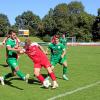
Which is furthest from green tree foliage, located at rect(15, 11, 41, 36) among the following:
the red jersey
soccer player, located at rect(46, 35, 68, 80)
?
the red jersey

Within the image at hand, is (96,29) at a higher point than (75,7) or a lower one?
lower

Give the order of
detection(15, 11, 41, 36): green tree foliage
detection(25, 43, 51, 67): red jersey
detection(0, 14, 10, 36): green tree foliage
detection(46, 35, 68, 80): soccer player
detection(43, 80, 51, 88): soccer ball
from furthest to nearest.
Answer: detection(15, 11, 41, 36): green tree foliage → detection(0, 14, 10, 36): green tree foliage → detection(46, 35, 68, 80): soccer player → detection(43, 80, 51, 88): soccer ball → detection(25, 43, 51, 67): red jersey

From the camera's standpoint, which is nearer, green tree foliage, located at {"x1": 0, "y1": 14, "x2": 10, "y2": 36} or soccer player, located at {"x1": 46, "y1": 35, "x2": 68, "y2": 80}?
soccer player, located at {"x1": 46, "y1": 35, "x2": 68, "y2": 80}

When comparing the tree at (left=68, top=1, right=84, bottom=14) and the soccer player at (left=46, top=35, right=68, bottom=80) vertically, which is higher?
the tree at (left=68, top=1, right=84, bottom=14)

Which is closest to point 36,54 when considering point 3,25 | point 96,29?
point 96,29

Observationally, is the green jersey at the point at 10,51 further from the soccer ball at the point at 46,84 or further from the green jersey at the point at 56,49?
the green jersey at the point at 56,49

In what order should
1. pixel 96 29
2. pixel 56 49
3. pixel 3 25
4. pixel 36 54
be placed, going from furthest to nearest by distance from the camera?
pixel 3 25 → pixel 96 29 → pixel 56 49 → pixel 36 54

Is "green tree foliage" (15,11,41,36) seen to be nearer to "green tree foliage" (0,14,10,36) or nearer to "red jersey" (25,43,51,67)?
"green tree foliage" (0,14,10,36)

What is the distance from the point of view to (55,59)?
14.9 meters

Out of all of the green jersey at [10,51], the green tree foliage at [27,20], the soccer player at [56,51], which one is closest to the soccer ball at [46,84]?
the green jersey at [10,51]

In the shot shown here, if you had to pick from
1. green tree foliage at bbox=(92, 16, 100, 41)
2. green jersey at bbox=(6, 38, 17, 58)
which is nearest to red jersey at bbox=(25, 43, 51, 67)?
green jersey at bbox=(6, 38, 17, 58)

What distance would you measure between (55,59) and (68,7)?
440ft

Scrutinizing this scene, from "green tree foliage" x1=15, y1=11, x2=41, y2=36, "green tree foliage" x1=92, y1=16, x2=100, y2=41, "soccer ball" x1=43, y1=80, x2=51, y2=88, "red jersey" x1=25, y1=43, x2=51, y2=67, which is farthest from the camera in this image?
"green tree foliage" x1=15, y1=11, x2=41, y2=36

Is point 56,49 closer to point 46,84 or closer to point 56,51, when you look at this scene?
point 56,51
